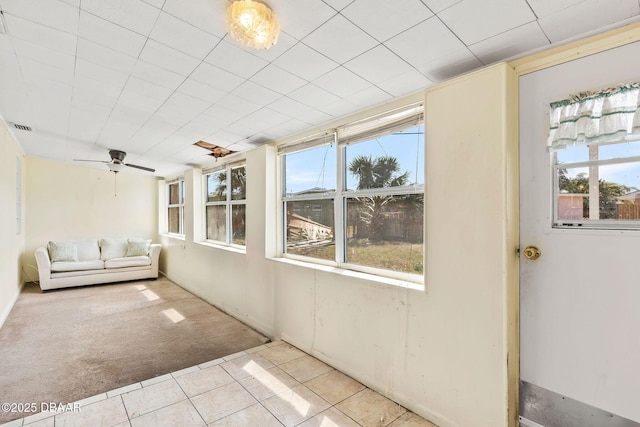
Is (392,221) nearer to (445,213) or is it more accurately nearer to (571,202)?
(445,213)

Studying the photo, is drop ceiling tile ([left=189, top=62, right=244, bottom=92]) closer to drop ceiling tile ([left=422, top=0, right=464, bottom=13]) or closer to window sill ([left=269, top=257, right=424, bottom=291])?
drop ceiling tile ([left=422, top=0, right=464, bottom=13])

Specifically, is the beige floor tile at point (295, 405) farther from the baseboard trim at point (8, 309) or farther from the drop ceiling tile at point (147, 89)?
the baseboard trim at point (8, 309)

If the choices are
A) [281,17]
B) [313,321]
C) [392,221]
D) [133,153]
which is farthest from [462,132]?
[133,153]

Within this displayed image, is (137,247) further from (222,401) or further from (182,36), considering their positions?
(182,36)

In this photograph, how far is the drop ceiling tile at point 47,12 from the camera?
55.1 inches

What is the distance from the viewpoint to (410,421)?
188 centimetres

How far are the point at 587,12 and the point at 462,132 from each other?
2.22ft

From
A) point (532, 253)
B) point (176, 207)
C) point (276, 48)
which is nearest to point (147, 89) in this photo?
point (276, 48)

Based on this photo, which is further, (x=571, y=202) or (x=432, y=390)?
(x=432, y=390)

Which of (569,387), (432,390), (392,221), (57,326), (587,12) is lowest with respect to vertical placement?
(57,326)

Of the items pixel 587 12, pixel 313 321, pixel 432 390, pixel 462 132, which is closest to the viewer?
pixel 587 12

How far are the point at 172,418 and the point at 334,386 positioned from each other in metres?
1.12

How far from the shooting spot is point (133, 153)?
174 inches

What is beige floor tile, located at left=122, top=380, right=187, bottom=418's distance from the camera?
6.49 ft
